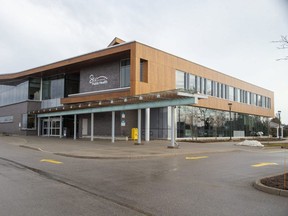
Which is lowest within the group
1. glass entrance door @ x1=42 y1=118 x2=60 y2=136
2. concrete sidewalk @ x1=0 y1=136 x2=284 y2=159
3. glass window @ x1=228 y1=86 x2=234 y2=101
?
concrete sidewalk @ x1=0 y1=136 x2=284 y2=159

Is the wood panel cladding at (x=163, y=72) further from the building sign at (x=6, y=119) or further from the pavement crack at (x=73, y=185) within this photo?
the building sign at (x=6, y=119)

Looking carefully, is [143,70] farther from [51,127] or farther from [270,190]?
[270,190]

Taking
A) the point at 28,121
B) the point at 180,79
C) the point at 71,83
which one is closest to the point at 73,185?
the point at 180,79

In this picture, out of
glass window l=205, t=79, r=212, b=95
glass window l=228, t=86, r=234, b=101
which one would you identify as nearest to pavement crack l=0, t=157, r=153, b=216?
glass window l=205, t=79, r=212, b=95

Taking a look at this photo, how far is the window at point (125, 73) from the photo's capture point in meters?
34.3

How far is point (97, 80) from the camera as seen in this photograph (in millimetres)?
38281

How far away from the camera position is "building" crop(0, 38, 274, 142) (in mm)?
30781

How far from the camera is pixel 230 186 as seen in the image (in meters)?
9.38

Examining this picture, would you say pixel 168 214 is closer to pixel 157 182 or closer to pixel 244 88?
pixel 157 182

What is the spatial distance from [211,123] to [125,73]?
15.3 m

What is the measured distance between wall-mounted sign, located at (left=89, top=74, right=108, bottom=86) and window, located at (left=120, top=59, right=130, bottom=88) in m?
A: 2.85

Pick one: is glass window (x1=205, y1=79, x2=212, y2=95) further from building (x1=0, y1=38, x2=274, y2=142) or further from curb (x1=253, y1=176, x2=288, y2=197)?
curb (x1=253, y1=176, x2=288, y2=197)

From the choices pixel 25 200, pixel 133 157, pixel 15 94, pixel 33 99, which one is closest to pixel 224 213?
pixel 25 200

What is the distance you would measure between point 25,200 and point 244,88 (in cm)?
5025
